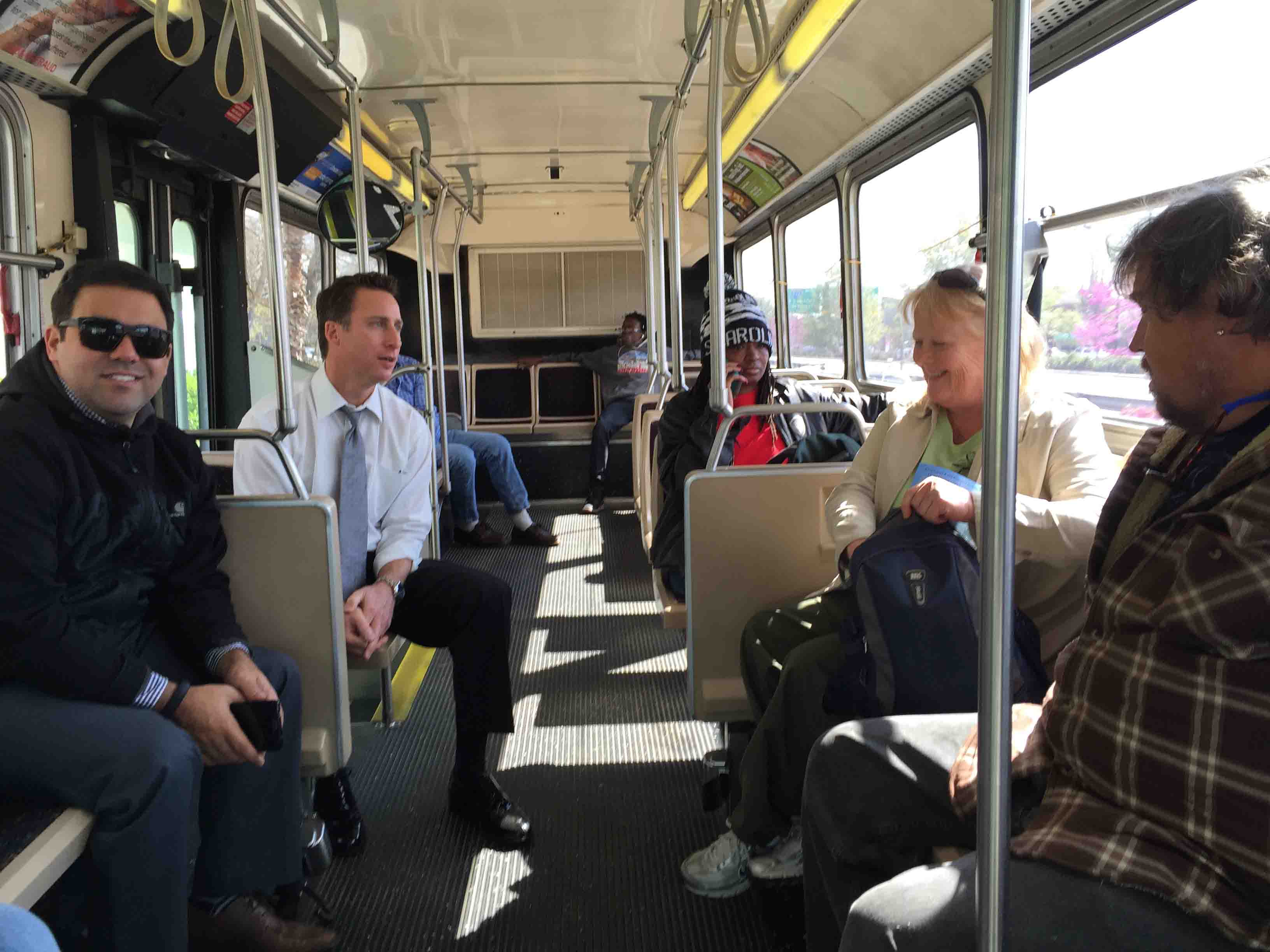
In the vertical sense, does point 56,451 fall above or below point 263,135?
below

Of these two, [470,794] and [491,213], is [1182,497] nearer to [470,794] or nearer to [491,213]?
[470,794]

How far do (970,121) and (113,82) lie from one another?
3368 millimetres

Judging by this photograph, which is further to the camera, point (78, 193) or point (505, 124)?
point (505, 124)

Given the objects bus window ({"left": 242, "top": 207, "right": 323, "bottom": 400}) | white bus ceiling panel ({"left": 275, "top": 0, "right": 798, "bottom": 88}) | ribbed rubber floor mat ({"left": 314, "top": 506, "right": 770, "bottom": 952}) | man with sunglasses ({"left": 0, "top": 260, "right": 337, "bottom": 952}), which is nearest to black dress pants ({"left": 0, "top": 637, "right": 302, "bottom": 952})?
man with sunglasses ({"left": 0, "top": 260, "right": 337, "bottom": 952})

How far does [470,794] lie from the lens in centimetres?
264

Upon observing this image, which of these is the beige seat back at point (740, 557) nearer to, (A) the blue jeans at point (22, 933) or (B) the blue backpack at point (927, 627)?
(B) the blue backpack at point (927, 627)

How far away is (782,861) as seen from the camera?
221cm

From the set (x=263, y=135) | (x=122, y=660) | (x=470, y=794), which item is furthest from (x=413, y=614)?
(x=263, y=135)

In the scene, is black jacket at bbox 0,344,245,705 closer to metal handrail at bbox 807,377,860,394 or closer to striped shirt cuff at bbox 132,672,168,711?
striped shirt cuff at bbox 132,672,168,711

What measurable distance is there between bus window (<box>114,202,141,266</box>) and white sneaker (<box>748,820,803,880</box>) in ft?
12.0

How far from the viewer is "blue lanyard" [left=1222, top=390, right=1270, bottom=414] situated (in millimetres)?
1211

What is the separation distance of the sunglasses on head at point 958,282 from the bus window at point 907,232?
124cm

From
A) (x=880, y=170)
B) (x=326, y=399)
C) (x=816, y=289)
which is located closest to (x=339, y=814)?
(x=326, y=399)

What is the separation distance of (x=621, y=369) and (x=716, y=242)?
19.2ft
